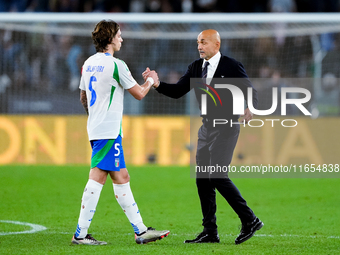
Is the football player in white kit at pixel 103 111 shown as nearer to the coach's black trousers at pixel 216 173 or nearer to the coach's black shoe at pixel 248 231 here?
the coach's black trousers at pixel 216 173

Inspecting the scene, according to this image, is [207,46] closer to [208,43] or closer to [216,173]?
[208,43]

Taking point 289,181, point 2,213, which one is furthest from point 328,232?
point 289,181

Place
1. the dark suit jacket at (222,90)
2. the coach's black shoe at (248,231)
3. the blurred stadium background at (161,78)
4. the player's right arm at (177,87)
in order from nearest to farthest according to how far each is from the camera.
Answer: the coach's black shoe at (248,231), the dark suit jacket at (222,90), the player's right arm at (177,87), the blurred stadium background at (161,78)

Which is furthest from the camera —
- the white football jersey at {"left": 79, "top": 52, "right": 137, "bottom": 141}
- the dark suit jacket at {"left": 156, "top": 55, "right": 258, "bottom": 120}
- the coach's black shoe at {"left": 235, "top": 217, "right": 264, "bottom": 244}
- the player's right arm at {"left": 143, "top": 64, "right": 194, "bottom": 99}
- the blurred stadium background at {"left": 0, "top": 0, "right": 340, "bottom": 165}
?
the blurred stadium background at {"left": 0, "top": 0, "right": 340, "bottom": 165}

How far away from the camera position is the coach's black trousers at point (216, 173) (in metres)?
5.64

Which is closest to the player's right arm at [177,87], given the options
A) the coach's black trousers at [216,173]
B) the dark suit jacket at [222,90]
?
the dark suit jacket at [222,90]

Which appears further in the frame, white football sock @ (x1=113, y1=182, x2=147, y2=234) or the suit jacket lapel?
the suit jacket lapel

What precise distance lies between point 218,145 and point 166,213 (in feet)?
8.04

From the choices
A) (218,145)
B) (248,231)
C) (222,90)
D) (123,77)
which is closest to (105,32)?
(123,77)

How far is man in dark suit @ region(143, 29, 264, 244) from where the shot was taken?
5.65m

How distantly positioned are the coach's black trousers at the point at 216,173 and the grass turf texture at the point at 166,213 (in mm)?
336

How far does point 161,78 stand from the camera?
1549 centimetres

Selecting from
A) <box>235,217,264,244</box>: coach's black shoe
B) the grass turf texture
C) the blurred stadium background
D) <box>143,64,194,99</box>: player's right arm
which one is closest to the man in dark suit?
<box>235,217,264,244</box>: coach's black shoe

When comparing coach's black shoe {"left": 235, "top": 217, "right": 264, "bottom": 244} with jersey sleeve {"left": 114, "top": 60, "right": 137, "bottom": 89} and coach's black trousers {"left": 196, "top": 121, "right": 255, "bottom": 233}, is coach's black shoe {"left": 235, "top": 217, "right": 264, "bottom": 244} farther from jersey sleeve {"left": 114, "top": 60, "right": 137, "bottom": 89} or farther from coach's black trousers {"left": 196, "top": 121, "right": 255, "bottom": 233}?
jersey sleeve {"left": 114, "top": 60, "right": 137, "bottom": 89}
